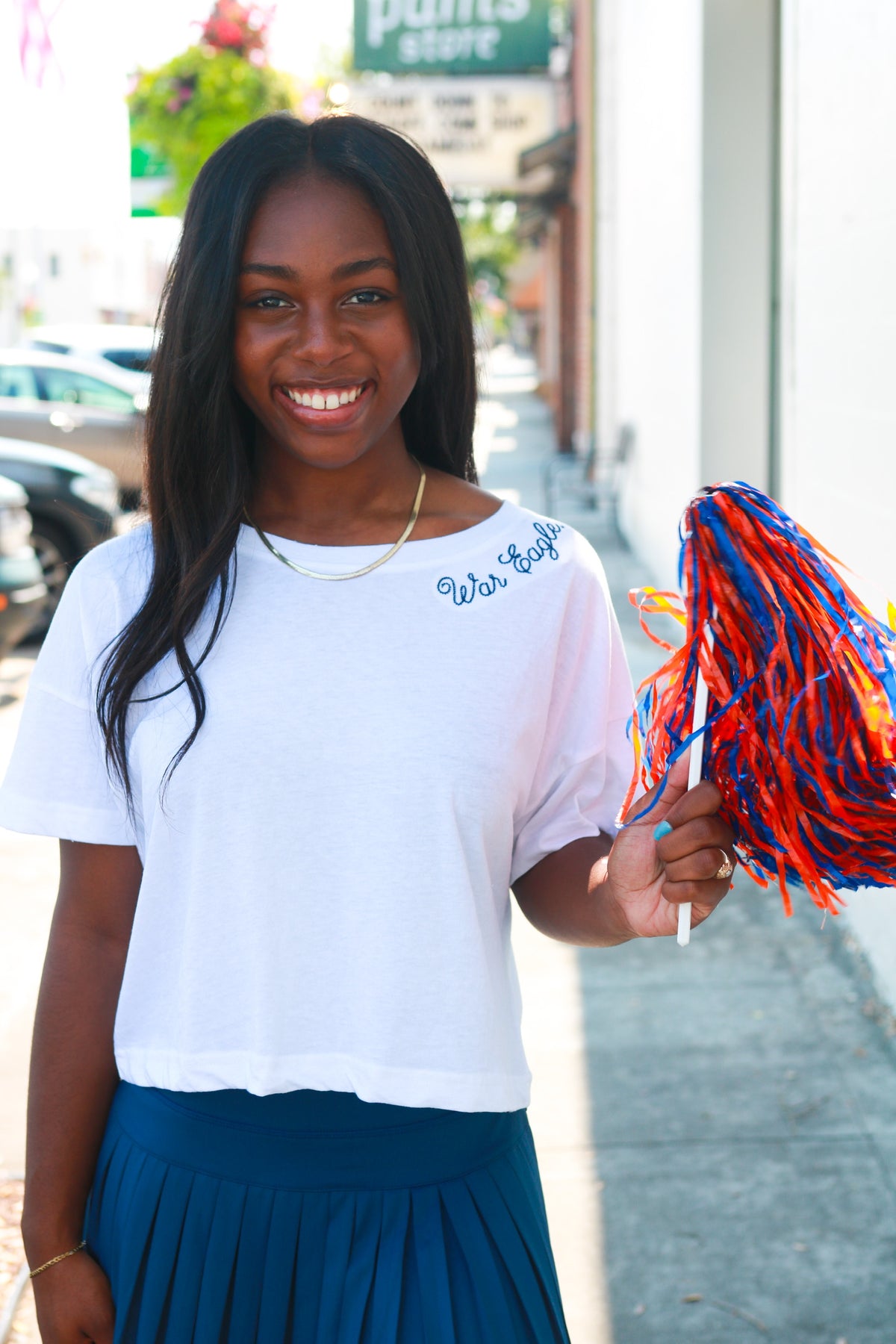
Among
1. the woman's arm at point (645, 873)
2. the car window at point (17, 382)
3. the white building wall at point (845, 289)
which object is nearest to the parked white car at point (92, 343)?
the car window at point (17, 382)

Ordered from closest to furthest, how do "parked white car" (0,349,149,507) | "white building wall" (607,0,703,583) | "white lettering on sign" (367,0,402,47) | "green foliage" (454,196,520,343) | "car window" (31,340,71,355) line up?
"white building wall" (607,0,703,583) < "parked white car" (0,349,149,507) < "white lettering on sign" (367,0,402,47) < "car window" (31,340,71,355) < "green foliage" (454,196,520,343)

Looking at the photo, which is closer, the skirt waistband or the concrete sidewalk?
the skirt waistband

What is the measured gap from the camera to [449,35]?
14.3m

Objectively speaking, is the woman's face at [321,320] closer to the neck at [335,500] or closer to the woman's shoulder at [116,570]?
the neck at [335,500]

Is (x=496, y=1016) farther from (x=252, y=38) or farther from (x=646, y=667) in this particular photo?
(x=252, y=38)

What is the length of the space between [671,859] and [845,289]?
3.22 metres

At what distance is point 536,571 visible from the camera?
167 centimetres

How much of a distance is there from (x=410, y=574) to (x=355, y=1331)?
2.63 ft

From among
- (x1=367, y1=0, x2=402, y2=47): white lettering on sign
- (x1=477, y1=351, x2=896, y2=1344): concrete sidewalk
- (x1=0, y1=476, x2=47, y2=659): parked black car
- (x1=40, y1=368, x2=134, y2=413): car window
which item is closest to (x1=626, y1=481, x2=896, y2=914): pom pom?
(x1=477, y1=351, x2=896, y2=1344): concrete sidewalk

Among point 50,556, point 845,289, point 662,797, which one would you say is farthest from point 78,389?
point 662,797

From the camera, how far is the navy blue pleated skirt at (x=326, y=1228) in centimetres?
157

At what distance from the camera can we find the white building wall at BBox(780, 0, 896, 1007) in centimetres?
383

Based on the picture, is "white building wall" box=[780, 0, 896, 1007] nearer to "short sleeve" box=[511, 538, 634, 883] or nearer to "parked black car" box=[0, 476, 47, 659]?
"short sleeve" box=[511, 538, 634, 883]

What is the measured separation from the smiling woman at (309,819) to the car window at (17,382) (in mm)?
13245
